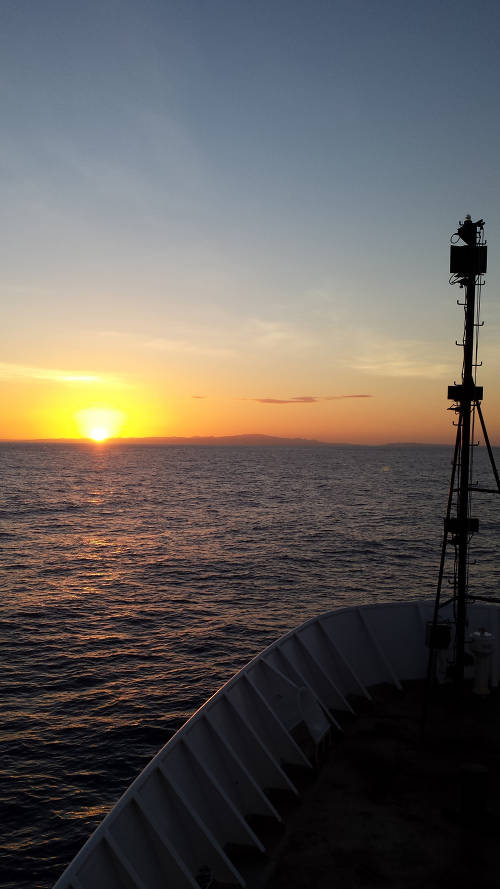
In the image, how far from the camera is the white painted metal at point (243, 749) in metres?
9.58

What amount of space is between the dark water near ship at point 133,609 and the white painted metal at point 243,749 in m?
8.37

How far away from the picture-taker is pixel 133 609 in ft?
137

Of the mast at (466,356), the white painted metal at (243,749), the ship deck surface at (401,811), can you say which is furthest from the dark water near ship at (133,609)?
the mast at (466,356)

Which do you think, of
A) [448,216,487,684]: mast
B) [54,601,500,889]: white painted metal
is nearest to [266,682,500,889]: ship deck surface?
[54,601,500,889]: white painted metal

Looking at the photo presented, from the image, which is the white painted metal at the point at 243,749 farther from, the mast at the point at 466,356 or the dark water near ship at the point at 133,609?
the dark water near ship at the point at 133,609

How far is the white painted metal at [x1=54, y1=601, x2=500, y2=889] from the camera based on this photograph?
958 cm

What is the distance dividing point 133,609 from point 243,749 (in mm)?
30475

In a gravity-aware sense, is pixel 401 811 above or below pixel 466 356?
below

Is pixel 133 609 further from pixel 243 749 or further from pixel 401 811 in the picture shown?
pixel 401 811

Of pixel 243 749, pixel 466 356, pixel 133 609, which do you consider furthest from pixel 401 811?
pixel 133 609

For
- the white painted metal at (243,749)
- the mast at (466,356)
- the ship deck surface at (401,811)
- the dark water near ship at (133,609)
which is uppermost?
the mast at (466,356)

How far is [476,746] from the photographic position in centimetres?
1405

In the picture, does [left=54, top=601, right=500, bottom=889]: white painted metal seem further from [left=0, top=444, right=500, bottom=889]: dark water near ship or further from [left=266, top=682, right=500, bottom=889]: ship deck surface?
[left=0, top=444, right=500, bottom=889]: dark water near ship

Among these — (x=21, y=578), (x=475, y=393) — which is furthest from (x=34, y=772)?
(x=21, y=578)
